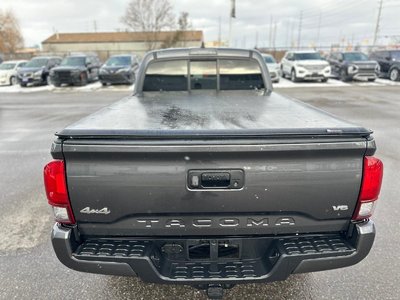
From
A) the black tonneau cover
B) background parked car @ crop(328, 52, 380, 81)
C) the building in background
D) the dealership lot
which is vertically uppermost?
the building in background

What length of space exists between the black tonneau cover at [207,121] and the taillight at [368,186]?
19cm

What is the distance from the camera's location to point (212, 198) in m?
1.91

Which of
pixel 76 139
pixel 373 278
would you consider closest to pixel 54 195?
pixel 76 139

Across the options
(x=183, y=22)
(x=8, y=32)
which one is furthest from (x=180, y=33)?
(x=8, y=32)

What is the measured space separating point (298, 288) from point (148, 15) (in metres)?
44.8

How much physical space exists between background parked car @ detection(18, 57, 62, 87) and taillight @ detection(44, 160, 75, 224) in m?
20.7

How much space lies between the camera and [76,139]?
183 centimetres

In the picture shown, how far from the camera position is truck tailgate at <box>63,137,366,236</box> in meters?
1.83

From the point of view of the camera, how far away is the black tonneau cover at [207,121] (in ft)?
6.07

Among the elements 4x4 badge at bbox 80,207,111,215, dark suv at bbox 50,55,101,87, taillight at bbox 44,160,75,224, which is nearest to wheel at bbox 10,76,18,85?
dark suv at bbox 50,55,101,87

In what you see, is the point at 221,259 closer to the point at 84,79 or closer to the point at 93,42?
the point at 84,79

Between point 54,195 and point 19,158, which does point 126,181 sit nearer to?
point 54,195

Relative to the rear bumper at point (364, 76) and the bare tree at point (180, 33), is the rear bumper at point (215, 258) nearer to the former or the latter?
the rear bumper at point (364, 76)

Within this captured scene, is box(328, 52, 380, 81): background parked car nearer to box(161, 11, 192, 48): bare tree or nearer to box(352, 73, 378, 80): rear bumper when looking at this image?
Result: box(352, 73, 378, 80): rear bumper
